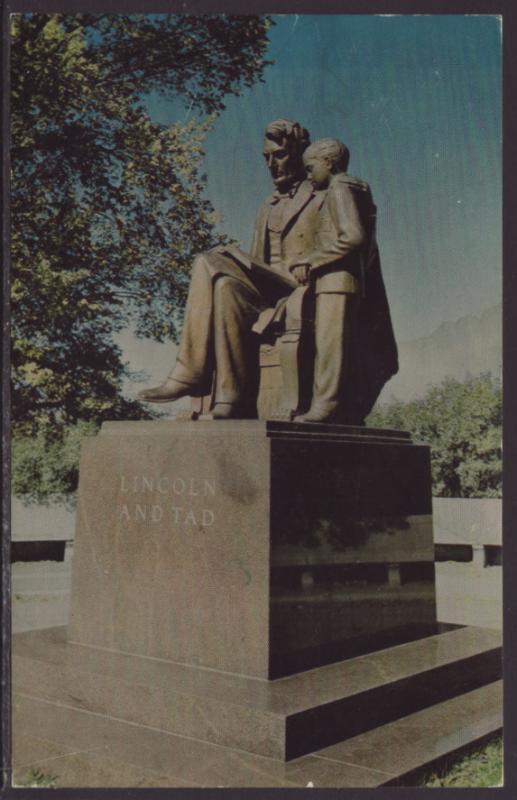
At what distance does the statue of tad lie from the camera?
515 centimetres

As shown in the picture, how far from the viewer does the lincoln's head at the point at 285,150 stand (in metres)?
5.73

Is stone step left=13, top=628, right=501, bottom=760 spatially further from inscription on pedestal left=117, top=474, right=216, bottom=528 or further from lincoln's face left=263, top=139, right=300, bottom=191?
lincoln's face left=263, top=139, right=300, bottom=191

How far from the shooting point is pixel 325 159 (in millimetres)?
5520

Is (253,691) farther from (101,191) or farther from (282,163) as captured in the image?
(101,191)

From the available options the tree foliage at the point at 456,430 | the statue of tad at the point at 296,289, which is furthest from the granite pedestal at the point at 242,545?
the tree foliage at the point at 456,430

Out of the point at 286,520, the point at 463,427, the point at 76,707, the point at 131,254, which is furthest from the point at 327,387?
the point at 463,427

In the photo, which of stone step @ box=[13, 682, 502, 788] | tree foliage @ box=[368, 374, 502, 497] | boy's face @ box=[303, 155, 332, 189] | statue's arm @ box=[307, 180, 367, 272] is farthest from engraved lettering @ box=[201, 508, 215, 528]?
tree foliage @ box=[368, 374, 502, 497]

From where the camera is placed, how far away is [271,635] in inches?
166

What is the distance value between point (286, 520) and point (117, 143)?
7.79m

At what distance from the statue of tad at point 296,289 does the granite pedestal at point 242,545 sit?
42 cm

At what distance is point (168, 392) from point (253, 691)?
2.06 m

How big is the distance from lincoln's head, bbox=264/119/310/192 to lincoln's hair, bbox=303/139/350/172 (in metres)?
0.24

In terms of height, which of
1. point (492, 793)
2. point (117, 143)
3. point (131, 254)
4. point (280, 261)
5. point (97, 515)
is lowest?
point (492, 793)

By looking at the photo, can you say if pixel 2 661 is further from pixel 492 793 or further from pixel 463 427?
pixel 463 427
